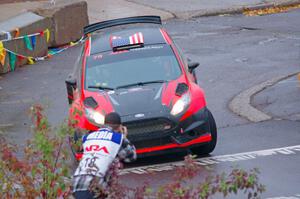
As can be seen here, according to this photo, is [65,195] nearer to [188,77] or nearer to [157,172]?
[157,172]

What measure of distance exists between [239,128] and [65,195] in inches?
307

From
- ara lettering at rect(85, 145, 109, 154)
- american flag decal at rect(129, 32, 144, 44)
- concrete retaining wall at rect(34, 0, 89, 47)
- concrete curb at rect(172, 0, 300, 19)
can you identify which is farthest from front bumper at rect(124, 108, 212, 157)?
concrete curb at rect(172, 0, 300, 19)

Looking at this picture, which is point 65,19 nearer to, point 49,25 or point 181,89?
point 49,25

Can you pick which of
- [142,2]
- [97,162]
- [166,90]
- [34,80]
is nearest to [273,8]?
[142,2]

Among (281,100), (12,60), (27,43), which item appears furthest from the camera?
(27,43)

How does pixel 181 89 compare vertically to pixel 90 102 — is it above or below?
above

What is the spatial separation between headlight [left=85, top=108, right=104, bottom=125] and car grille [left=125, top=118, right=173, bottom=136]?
44 cm

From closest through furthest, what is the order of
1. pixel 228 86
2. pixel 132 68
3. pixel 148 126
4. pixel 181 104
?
pixel 148 126
pixel 181 104
pixel 132 68
pixel 228 86

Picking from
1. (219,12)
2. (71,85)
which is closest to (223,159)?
(71,85)

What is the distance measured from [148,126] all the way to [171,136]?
1.14 ft

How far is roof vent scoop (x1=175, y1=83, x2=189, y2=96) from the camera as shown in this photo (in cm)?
1224

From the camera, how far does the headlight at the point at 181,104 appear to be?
11859 mm

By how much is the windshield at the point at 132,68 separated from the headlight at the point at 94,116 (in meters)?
0.83

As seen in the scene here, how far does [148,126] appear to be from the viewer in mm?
11711
